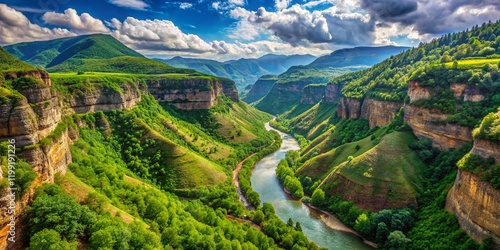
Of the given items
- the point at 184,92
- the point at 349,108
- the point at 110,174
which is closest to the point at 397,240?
the point at 110,174

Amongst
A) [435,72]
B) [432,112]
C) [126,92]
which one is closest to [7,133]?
[126,92]

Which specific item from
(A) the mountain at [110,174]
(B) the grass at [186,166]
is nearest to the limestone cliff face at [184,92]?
(A) the mountain at [110,174]

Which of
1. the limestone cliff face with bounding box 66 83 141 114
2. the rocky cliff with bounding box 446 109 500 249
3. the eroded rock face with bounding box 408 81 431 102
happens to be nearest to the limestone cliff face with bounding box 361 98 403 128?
the eroded rock face with bounding box 408 81 431 102

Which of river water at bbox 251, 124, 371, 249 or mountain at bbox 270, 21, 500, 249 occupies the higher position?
mountain at bbox 270, 21, 500, 249

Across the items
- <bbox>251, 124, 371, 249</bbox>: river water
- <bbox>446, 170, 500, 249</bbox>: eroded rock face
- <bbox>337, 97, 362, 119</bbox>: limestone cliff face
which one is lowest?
<bbox>251, 124, 371, 249</bbox>: river water

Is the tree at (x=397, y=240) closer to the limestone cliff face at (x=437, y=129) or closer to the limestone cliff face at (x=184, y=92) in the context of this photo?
the limestone cliff face at (x=437, y=129)

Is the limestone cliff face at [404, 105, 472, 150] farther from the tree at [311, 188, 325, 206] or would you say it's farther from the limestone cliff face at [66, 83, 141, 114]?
the limestone cliff face at [66, 83, 141, 114]

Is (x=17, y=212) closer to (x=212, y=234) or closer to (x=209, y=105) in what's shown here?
(x=212, y=234)
